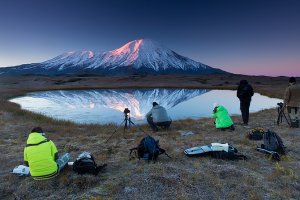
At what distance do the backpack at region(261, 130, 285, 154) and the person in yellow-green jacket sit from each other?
8.87m

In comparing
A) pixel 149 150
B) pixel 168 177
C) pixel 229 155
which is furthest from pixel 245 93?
pixel 168 177

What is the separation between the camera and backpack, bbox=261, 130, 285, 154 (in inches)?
478

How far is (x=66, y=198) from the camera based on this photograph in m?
8.35

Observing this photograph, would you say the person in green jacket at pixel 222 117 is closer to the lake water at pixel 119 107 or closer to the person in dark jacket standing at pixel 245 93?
the person in dark jacket standing at pixel 245 93

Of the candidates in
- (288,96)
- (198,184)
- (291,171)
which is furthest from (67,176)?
(288,96)

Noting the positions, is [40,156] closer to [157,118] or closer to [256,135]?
[157,118]

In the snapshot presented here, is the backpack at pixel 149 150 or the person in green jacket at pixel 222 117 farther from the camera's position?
the person in green jacket at pixel 222 117

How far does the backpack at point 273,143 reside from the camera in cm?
1214

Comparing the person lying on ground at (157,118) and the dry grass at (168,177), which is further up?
the person lying on ground at (157,118)

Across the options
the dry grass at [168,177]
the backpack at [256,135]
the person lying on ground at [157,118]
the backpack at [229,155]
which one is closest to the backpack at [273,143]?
the dry grass at [168,177]

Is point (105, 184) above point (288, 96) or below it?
below

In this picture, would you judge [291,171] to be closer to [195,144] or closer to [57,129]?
[195,144]

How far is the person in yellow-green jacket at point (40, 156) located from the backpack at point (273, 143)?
29.1ft

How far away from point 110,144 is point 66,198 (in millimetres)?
6643
